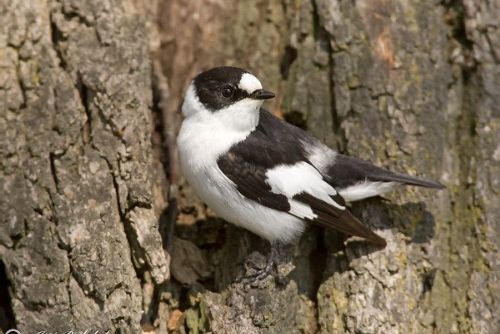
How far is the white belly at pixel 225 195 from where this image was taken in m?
4.81

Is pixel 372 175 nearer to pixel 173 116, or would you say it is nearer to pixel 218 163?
pixel 218 163

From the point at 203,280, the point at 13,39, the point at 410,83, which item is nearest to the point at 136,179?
the point at 203,280

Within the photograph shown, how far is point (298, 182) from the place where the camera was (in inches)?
191

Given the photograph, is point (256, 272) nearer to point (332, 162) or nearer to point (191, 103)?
point (332, 162)

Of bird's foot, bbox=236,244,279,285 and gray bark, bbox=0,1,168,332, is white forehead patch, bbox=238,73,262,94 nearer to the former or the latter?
gray bark, bbox=0,1,168,332

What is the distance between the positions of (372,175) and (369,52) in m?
1.00

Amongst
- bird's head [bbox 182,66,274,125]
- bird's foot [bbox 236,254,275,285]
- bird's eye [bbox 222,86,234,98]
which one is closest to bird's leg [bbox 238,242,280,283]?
bird's foot [bbox 236,254,275,285]

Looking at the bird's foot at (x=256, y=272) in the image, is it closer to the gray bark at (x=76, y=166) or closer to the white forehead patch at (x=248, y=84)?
the gray bark at (x=76, y=166)

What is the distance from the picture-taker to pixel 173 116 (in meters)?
5.71

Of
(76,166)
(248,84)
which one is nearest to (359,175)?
(248,84)

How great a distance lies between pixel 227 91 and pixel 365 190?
114 centimetres

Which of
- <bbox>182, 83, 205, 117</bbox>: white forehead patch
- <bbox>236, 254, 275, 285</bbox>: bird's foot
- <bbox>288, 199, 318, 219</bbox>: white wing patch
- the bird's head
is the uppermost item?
the bird's head

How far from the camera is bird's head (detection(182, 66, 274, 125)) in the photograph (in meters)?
4.77

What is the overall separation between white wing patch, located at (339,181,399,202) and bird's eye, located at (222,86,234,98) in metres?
1.02
